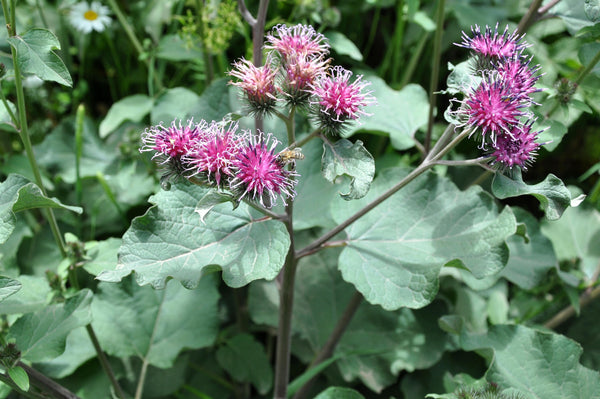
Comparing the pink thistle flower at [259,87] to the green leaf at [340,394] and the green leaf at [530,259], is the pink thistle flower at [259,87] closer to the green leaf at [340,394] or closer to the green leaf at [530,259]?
the green leaf at [340,394]

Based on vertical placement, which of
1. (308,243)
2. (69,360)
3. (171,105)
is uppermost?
(171,105)

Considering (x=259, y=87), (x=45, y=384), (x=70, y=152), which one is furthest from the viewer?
(x=70, y=152)

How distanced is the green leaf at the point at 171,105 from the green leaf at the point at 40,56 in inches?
37.2

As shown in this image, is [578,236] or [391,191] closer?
[391,191]

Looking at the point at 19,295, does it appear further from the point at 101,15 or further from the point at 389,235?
the point at 101,15

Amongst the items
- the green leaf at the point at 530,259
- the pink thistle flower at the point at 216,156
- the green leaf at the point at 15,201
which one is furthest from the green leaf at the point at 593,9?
the green leaf at the point at 15,201

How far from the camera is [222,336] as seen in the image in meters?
2.37

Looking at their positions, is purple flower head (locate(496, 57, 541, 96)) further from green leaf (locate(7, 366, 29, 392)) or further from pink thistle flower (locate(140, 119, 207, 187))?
green leaf (locate(7, 366, 29, 392))

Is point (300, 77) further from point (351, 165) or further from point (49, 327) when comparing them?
point (49, 327)

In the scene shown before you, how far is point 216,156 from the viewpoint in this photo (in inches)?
51.0

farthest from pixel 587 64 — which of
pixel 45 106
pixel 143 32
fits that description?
pixel 45 106

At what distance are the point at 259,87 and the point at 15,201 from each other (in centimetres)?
73

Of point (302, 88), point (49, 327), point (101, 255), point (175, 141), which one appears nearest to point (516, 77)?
point (302, 88)

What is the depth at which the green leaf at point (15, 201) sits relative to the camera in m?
1.43
